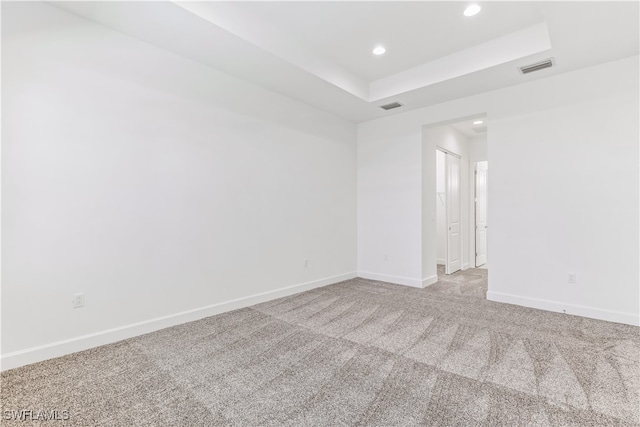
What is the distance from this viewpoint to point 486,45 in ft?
10.6

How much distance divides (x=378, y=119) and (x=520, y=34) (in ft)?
7.58

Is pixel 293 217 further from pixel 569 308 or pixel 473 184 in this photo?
pixel 473 184

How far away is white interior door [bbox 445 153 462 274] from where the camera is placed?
5.66 metres

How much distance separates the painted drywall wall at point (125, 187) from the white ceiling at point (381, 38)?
12.4 inches

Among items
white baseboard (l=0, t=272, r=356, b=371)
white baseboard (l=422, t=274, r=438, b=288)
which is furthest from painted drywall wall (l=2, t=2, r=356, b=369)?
white baseboard (l=422, t=274, r=438, b=288)

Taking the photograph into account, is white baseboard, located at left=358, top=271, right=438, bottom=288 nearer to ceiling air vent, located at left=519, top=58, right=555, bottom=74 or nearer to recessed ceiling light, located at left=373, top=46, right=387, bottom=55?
ceiling air vent, located at left=519, top=58, right=555, bottom=74

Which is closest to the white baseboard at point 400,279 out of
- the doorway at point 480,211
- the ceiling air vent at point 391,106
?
the doorway at point 480,211

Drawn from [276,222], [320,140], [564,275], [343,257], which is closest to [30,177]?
[276,222]

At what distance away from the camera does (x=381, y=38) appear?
3.15 m

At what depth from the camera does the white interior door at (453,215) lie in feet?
18.6

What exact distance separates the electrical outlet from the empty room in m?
0.03

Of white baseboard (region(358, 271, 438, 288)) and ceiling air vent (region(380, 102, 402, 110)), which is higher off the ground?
ceiling air vent (region(380, 102, 402, 110))

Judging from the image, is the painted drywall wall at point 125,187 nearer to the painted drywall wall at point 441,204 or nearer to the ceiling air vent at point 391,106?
the ceiling air vent at point 391,106

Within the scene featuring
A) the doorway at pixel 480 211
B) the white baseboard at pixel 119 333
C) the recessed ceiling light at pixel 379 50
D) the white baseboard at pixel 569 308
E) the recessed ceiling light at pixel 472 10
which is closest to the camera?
the white baseboard at pixel 119 333
